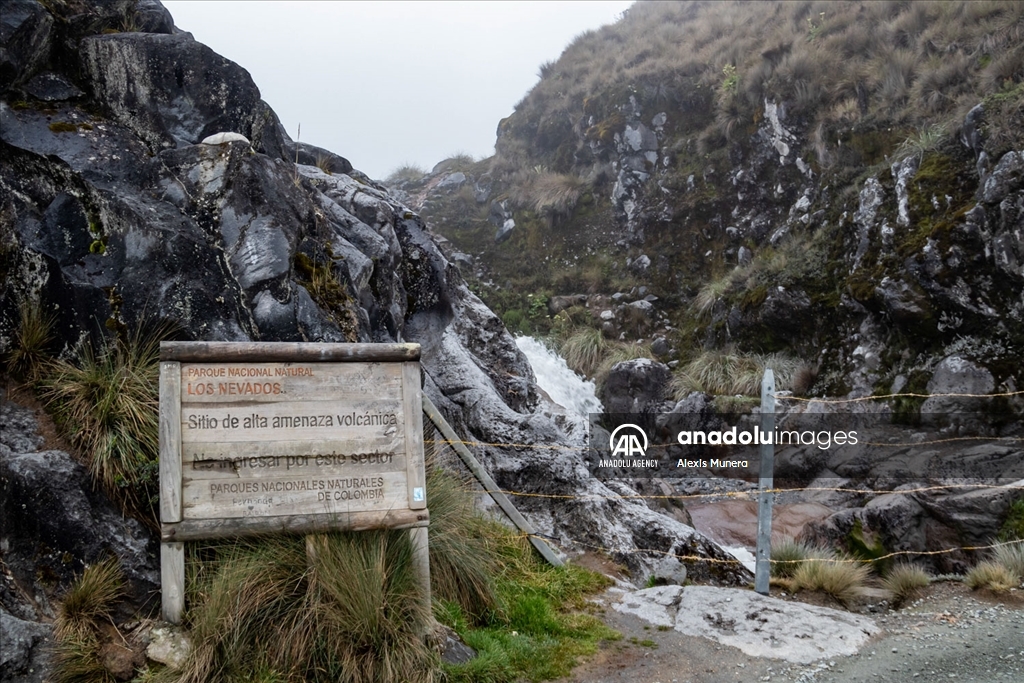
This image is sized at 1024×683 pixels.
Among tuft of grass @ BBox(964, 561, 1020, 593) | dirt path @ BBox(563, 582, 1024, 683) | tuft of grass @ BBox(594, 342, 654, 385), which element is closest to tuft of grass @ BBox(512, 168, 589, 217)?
tuft of grass @ BBox(594, 342, 654, 385)

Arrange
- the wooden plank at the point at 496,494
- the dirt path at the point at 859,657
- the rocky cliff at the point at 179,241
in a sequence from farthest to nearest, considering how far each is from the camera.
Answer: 1. the wooden plank at the point at 496,494
2. the rocky cliff at the point at 179,241
3. the dirt path at the point at 859,657

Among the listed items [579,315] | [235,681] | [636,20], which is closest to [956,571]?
[235,681]

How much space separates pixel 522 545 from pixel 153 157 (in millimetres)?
4491

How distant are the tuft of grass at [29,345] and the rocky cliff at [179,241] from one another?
76mm

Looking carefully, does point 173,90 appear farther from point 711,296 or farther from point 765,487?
point 711,296

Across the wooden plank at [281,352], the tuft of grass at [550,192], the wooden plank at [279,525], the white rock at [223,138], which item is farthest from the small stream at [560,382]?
the wooden plank at [279,525]

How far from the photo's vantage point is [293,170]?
7770 millimetres

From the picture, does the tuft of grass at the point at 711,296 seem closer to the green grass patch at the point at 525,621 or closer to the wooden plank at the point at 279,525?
the green grass patch at the point at 525,621

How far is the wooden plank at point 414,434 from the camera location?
4.44m

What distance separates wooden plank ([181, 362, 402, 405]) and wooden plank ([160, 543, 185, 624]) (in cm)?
78

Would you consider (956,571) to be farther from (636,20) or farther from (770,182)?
(636,20)

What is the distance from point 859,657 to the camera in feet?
16.7

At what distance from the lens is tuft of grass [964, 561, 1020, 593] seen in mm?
6551

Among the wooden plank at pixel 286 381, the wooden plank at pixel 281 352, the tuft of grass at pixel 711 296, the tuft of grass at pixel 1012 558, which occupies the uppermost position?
the tuft of grass at pixel 711 296
